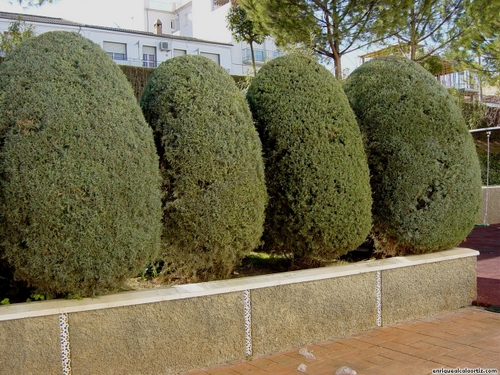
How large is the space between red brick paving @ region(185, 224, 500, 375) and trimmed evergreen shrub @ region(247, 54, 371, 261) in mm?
964

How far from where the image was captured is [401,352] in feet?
14.5

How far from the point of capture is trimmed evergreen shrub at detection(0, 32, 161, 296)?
11.5ft

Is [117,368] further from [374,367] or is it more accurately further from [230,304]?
[374,367]

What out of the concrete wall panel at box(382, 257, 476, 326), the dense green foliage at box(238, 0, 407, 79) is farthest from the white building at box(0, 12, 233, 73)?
the concrete wall panel at box(382, 257, 476, 326)

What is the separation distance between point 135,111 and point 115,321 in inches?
64.4

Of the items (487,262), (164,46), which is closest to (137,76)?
(487,262)

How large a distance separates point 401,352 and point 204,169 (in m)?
2.36

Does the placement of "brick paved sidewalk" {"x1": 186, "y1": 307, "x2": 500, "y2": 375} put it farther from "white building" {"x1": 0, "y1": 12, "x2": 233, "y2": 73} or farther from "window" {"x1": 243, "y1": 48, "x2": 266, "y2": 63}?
"window" {"x1": 243, "y1": 48, "x2": 266, "y2": 63}

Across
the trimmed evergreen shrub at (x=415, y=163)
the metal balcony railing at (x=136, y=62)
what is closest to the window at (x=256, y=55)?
the metal balcony railing at (x=136, y=62)

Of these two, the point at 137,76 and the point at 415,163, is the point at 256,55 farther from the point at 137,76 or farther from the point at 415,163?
the point at 415,163

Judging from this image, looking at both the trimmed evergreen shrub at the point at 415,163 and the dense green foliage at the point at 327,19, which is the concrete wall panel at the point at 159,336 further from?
the dense green foliage at the point at 327,19

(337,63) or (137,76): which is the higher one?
(337,63)

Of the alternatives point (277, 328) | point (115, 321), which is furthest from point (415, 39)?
point (115, 321)

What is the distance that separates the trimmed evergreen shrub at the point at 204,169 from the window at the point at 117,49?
26.5 meters
